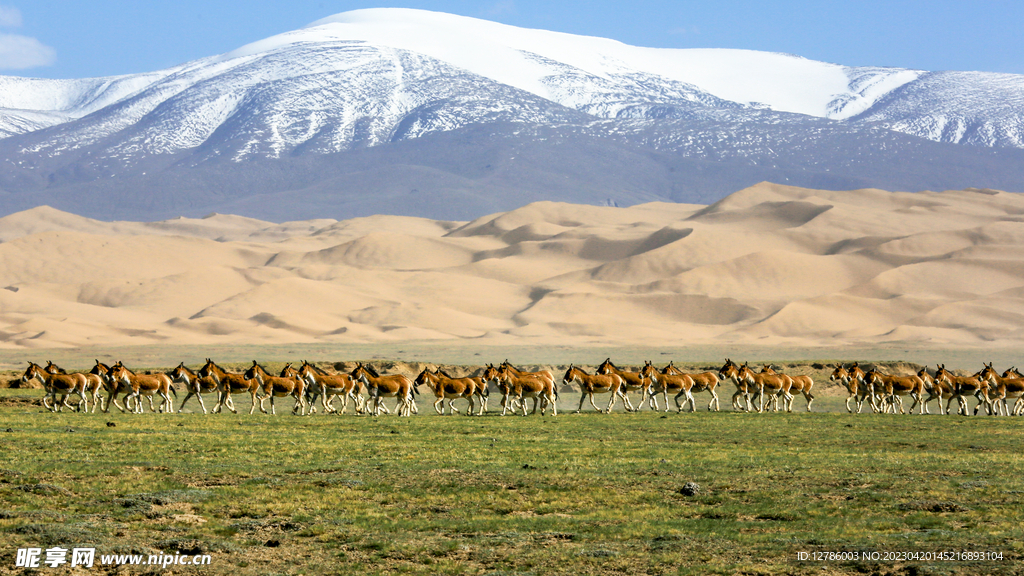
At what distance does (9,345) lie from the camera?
3209 inches

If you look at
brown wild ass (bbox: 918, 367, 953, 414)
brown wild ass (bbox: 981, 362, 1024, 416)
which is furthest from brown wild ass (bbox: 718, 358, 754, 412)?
brown wild ass (bbox: 981, 362, 1024, 416)

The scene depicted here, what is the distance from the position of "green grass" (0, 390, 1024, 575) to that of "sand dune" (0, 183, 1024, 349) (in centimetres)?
6482

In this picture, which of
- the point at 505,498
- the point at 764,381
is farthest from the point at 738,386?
the point at 505,498

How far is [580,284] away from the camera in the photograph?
132m

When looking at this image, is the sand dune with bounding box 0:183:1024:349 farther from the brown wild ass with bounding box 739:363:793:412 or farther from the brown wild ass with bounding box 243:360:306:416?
the brown wild ass with bounding box 243:360:306:416

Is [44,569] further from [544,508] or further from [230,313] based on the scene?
[230,313]

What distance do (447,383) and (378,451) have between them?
36.1 ft

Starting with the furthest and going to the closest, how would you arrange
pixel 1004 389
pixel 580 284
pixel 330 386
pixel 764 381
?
pixel 580 284
pixel 764 381
pixel 1004 389
pixel 330 386

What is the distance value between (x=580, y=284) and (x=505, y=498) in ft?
383

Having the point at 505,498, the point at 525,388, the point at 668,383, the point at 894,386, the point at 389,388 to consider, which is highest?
the point at 894,386

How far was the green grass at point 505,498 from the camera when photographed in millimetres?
12438

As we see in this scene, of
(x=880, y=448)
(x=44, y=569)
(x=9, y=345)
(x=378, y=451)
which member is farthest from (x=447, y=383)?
(x=9, y=345)

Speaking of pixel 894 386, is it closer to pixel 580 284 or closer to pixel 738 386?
pixel 738 386

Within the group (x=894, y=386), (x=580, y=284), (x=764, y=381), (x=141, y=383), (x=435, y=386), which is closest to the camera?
(x=141, y=383)
